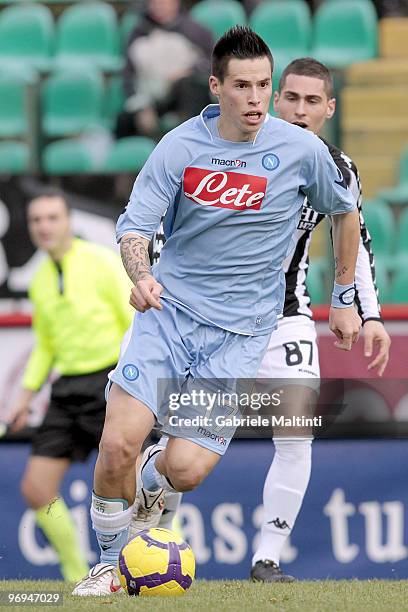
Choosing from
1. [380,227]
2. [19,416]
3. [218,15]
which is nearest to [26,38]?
[218,15]

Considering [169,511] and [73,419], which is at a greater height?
[169,511]

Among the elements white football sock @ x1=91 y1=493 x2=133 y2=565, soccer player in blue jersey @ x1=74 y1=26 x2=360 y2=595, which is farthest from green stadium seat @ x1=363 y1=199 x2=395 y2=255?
white football sock @ x1=91 y1=493 x2=133 y2=565

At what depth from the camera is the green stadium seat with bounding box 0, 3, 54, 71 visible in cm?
1189

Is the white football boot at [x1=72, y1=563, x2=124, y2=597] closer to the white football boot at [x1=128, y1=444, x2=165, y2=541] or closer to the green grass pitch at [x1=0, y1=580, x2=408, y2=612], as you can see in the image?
the green grass pitch at [x1=0, y1=580, x2=408, y2=612]

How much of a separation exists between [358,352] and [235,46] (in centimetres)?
351

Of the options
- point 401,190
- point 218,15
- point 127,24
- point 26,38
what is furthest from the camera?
point 26,38

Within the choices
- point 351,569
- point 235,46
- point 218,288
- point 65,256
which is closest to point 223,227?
point 218,288

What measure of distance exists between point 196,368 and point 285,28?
6.97 metres

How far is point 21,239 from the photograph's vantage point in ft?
29.4

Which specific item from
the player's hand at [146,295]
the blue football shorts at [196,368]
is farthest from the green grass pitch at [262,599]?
the player's hand at [146,295]

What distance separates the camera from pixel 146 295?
15.0 feet

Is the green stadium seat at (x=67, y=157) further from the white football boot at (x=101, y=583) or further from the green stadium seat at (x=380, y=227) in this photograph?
the white football boot at (x=101, y=583)

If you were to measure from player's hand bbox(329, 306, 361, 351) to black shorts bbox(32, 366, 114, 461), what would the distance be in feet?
8.72

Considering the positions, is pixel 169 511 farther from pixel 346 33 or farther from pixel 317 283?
pixel 346 33
